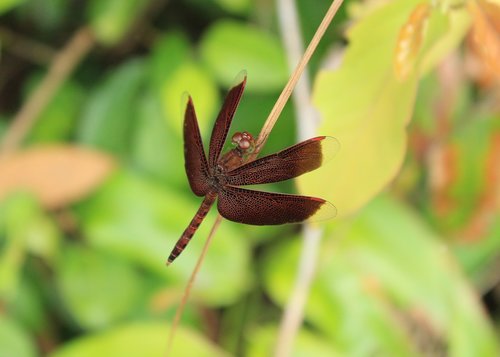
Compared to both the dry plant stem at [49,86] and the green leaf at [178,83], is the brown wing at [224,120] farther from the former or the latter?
the dry plant stem at [49,86]

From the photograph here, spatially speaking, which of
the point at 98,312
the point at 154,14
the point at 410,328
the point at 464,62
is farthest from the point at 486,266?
the point at 154,14

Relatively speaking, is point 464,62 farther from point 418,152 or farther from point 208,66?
point 208,66

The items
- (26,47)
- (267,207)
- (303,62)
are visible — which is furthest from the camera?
(26,47)

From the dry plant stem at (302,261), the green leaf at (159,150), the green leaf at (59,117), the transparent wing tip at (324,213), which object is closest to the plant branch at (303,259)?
the dry plant stem at (302,261)

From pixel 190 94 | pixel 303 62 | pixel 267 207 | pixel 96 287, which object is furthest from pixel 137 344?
pixel 303 62

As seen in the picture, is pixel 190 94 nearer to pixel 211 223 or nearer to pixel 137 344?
pixel 211 223
